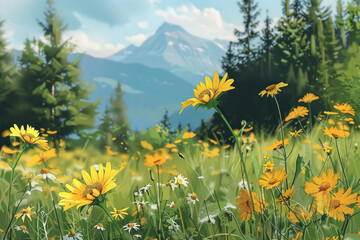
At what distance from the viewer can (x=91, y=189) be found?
100 centimetres

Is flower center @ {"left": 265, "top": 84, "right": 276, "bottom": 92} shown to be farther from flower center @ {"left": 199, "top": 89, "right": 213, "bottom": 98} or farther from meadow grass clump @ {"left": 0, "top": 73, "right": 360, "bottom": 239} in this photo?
flower center @ {"left": 199, "top": 89, "right": 213, "bottom": 98}

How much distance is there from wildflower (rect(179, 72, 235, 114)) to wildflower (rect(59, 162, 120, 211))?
1.12ft

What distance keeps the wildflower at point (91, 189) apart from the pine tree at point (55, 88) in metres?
18.3

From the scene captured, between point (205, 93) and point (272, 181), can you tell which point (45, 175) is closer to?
point (205, 93)

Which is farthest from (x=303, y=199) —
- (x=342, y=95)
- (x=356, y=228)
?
(x=342, y=95)

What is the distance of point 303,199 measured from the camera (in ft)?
6.76

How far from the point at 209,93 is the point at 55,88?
19405 millimetres

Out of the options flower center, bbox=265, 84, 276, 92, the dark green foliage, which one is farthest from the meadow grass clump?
the dark green foliage

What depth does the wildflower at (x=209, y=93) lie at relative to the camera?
1157mm

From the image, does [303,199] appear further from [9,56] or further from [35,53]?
[9,56]

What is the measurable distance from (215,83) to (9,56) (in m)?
22.1

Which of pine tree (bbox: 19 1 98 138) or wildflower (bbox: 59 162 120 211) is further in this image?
pine tree (bbox: 19 1 98 138)

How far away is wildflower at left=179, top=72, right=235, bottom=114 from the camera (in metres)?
1.16

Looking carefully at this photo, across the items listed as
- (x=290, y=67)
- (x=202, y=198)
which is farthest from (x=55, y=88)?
(x=202, y=198)
